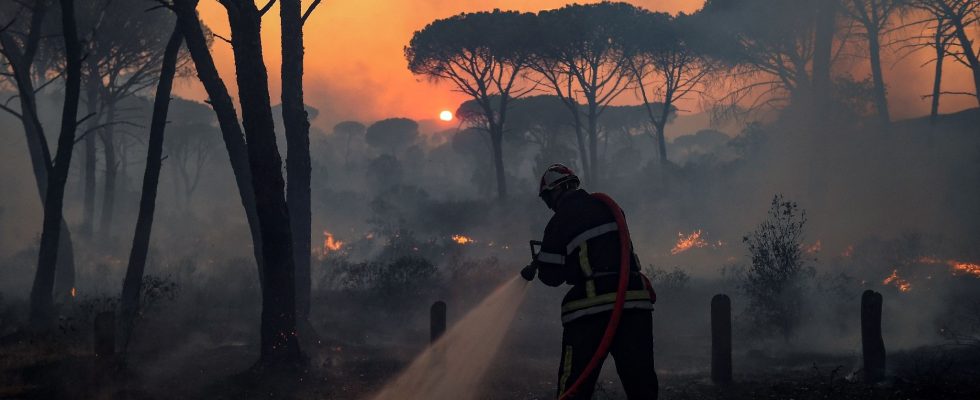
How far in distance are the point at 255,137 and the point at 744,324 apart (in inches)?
407

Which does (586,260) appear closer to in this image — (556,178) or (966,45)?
(556,178)

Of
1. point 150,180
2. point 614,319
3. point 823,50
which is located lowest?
point 614,319

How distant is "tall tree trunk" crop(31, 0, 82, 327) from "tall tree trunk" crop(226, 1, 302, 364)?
17.0 ft

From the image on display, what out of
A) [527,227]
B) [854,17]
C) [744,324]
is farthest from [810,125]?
[744,324]

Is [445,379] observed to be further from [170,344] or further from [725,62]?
[725,62]

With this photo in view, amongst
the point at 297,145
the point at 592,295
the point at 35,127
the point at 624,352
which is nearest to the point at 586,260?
the point at 592,295

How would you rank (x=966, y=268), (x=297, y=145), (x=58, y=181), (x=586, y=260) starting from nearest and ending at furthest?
(x=586, y=260), (x=297, y=145), (x=58, y=181), (x=966, y=268)

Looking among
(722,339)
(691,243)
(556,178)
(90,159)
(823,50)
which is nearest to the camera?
(556,178)

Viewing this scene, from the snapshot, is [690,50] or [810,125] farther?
[690,50]

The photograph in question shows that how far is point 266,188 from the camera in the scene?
30.7 ft

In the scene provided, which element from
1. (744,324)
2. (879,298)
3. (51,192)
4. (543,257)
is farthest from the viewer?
(744,324)

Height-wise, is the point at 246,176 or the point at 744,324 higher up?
the point at 246,176

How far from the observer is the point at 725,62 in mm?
36500

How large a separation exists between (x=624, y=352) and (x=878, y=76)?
3099 centimetres
